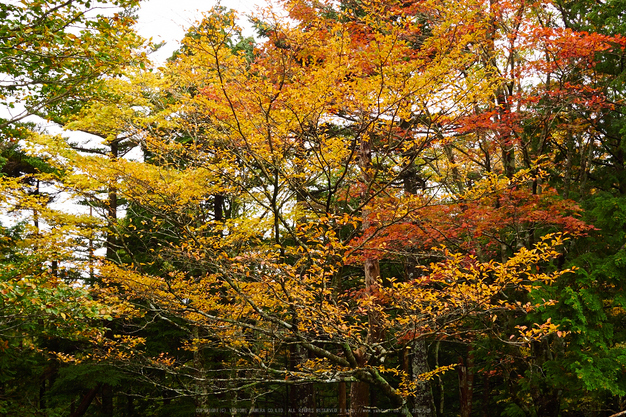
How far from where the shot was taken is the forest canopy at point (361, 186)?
5051 millimetres

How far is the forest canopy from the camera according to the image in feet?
16.6

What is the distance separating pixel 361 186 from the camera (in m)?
7.51

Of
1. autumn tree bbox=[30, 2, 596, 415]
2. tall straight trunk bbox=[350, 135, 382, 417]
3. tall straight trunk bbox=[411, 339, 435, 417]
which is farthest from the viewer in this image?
tall straight trunk bbox=[411, 339, 435, 417]

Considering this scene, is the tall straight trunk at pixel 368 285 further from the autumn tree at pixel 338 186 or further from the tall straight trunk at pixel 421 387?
the tall straight trunk at pixel 421 387

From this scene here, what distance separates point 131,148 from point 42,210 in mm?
5727

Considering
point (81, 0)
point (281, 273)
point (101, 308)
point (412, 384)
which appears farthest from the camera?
point (412, 384)

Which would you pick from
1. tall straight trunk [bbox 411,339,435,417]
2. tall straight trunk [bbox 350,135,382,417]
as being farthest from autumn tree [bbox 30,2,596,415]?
tall straight trunk [bbox 411,339,435,417]

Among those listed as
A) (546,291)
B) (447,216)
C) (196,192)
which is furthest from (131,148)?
(546,291)

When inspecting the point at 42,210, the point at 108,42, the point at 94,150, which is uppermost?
the point at 94,150

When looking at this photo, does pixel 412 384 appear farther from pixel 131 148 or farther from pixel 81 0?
pixel 131 148

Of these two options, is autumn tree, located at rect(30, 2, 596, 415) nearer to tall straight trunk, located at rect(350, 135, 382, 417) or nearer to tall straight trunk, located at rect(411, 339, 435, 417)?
tall straight trunk, located at rect(350, 135, 382, 417)

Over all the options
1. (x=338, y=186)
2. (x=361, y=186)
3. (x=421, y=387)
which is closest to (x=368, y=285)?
(x=361, y=186)

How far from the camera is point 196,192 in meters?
8.83

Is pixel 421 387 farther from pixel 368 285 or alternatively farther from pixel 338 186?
pixel 338 186
